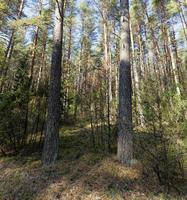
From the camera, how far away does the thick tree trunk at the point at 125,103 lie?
688 cm

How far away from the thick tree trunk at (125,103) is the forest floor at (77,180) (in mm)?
404

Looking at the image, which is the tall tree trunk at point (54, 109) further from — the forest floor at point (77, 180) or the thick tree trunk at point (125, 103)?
the thick tree trunk at point (125, 103)

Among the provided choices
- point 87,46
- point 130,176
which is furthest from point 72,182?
point 87,46

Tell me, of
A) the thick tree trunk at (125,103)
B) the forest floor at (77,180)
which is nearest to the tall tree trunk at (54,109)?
the forest floor at (77,180)

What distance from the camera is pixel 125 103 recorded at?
23.5 ft

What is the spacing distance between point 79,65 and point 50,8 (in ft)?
25.3

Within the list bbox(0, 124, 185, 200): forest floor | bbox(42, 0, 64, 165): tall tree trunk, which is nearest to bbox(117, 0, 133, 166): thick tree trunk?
bbox(0, 124, 185, 200): forest floor

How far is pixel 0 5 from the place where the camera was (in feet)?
40.1

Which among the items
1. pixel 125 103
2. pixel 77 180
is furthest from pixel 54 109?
pixel 77 180

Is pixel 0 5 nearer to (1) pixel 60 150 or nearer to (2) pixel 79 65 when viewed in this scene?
(1) pixel 60 150

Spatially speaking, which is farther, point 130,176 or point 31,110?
point 31,110

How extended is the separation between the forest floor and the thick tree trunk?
0.40 m

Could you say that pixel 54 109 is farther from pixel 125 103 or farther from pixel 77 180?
pixel 77 180

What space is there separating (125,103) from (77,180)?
253 centimetres
